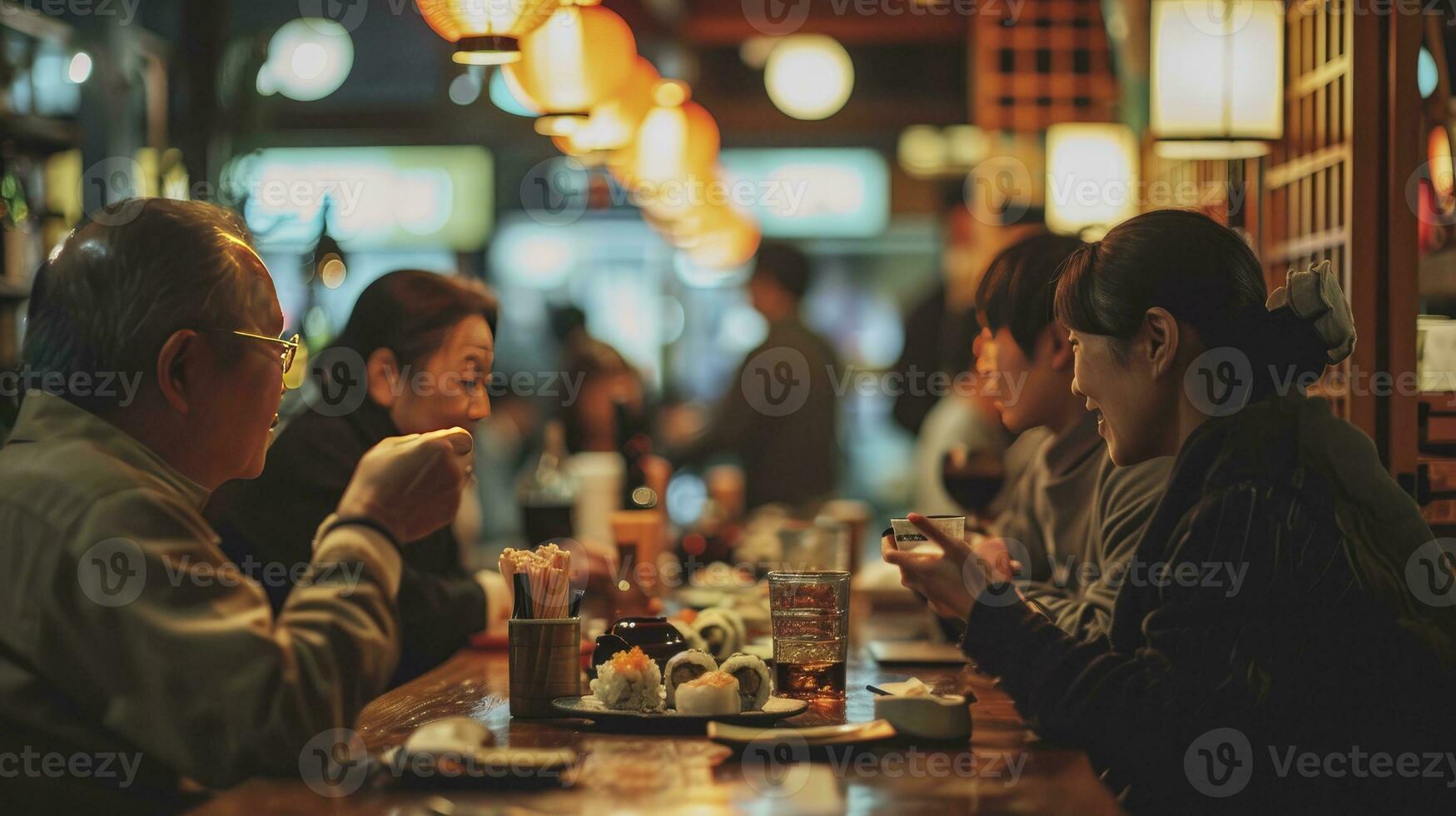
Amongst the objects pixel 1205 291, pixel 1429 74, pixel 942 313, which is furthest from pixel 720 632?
pixel 942 313

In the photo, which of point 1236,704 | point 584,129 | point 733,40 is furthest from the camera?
point 733,40

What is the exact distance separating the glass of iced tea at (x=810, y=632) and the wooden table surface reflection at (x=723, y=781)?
95 millimetres

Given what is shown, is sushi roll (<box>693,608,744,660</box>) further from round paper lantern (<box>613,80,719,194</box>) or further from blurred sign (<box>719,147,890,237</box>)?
blurred sign (<box>719,147,890,237</box>)

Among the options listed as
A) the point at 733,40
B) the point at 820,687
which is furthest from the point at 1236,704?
the point at 733,40

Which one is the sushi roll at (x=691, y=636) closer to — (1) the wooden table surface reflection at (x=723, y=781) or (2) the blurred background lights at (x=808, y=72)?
(1) the wooden table surface reflection at (x=723, y=781)

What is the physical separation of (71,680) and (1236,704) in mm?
1327

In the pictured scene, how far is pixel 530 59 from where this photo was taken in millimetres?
3842

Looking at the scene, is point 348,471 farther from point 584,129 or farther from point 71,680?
point 584,129

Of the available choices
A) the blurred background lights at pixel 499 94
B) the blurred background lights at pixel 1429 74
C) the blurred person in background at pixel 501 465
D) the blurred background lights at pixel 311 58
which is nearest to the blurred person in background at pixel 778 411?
the blurred person in background at pixel 501 465

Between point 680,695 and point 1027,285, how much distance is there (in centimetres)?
133

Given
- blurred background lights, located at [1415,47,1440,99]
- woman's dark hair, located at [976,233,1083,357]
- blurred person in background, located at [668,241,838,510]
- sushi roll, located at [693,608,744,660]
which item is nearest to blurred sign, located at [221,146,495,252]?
blurred person in background, located at [668,241,838,510]

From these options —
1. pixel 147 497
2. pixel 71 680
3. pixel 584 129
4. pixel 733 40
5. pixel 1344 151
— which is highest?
pixel 733 40

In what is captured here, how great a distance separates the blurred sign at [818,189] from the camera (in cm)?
1098

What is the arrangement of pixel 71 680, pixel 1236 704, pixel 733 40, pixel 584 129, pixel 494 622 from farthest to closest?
pixel 733 40 < pixel 584 129 < pixel 494 622 < pixel 1236 704 < pixel 71 680
